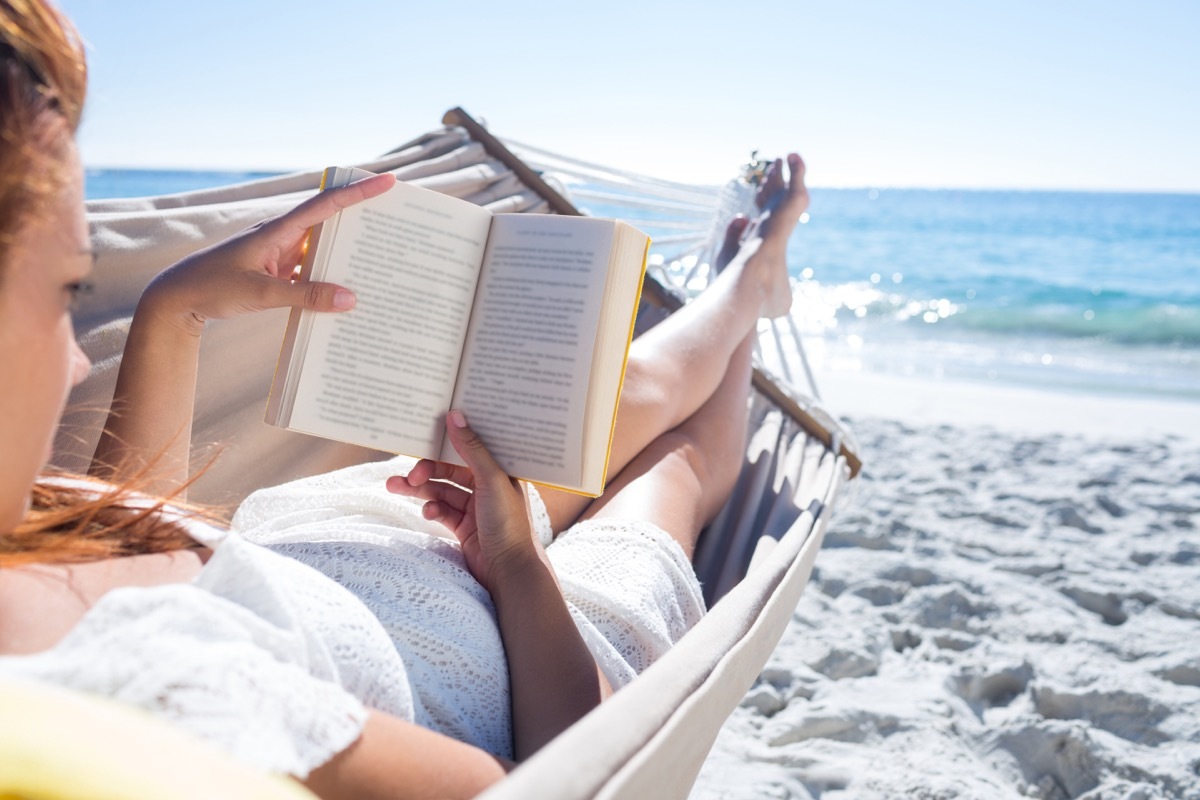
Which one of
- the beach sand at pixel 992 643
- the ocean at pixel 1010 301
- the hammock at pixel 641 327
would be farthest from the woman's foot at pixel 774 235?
the ocean at pixel 1010 301

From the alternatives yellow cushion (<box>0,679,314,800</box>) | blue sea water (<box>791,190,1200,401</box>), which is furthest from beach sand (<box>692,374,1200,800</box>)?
blue sea water (<box>791,190,1200,401</box>)

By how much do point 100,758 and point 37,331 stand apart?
27 cm

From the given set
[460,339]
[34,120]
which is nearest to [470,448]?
[460,339]

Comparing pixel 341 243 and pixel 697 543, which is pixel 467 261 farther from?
pixel 697 543

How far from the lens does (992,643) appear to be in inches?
70.8

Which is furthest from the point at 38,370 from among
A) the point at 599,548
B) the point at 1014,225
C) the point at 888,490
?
the point at 1014,225

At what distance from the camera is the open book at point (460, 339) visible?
2.89 ft

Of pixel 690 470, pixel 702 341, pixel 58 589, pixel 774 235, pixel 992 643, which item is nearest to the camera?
pixel 58 589

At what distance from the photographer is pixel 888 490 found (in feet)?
9.11

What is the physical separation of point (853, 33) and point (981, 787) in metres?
14.2

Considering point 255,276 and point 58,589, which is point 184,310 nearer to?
point 255,276

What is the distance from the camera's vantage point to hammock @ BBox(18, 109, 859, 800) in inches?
24.4

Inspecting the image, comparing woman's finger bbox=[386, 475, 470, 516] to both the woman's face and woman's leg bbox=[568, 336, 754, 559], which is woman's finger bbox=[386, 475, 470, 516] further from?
the woman's face

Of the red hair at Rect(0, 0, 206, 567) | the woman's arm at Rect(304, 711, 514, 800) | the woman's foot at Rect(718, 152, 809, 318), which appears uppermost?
the woman's foot at Rect(718, 152, 809, 318)
